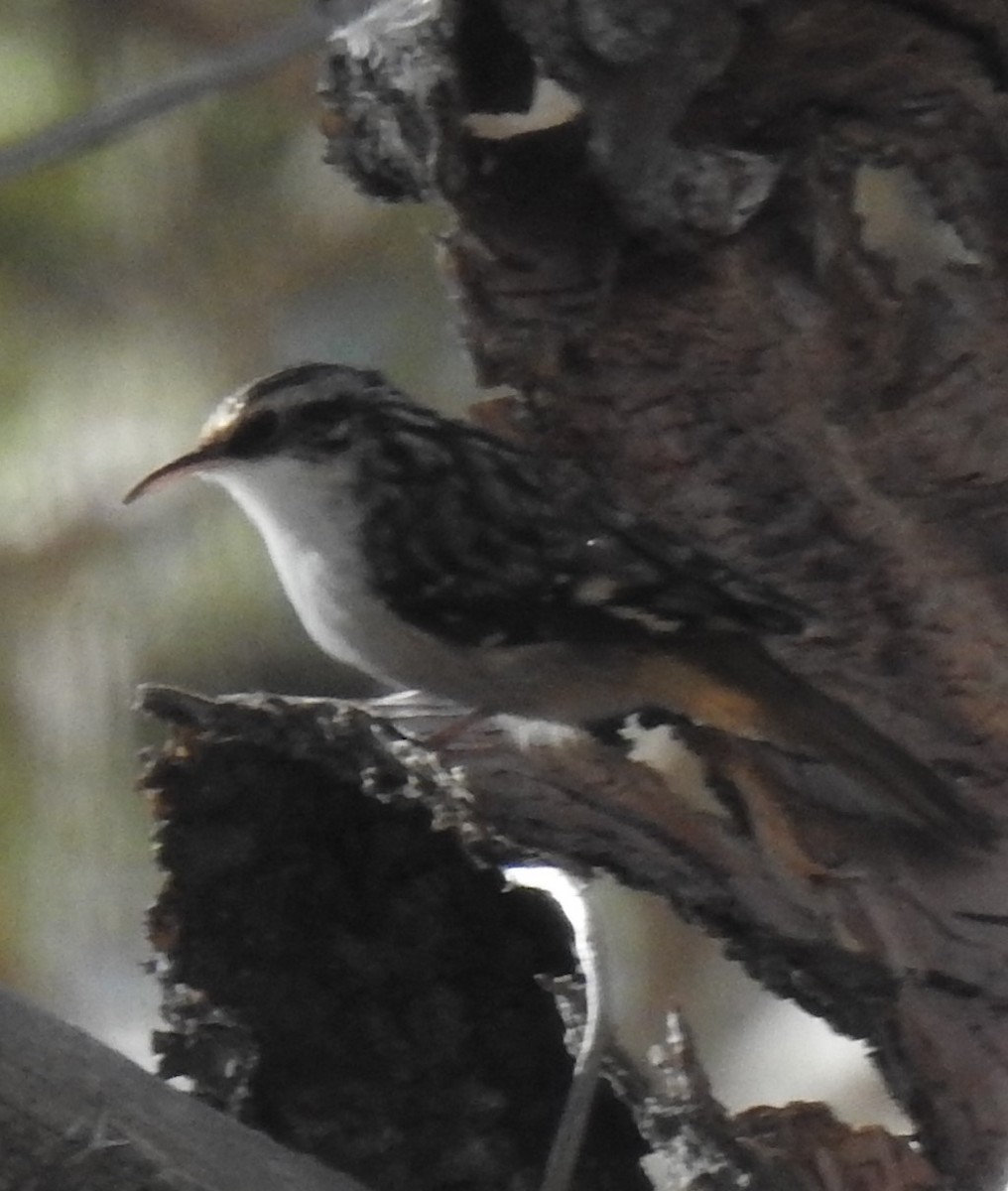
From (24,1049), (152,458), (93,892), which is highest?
(152,458)

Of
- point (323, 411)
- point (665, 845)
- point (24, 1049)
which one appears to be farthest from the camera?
point (323, 411)

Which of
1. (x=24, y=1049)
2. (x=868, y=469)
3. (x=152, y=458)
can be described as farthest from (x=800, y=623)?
(x=152, y=458)

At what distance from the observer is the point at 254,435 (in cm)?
132

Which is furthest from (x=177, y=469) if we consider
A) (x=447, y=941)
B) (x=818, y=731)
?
(x=818, y=731)

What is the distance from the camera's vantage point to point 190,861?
3.74 ft

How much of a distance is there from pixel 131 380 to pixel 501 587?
1.93ft

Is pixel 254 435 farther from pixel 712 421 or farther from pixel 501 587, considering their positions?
pixel 712 421

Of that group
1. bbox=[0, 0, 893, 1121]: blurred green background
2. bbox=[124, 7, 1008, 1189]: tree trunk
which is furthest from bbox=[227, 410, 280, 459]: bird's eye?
bbox=[0, 0, 893, 1121]: blurred green background

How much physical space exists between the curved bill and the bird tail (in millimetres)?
368

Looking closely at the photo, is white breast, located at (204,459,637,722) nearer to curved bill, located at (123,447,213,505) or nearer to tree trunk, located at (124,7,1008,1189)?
curved bill, located at (123,447,213,505)

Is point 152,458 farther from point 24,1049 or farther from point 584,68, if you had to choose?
point 24,1049

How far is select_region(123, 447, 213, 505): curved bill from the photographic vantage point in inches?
50.1

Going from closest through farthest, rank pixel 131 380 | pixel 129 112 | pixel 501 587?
pixel 129 112, pixel 501 587, pixel 131 380

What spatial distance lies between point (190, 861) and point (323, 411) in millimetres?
378
